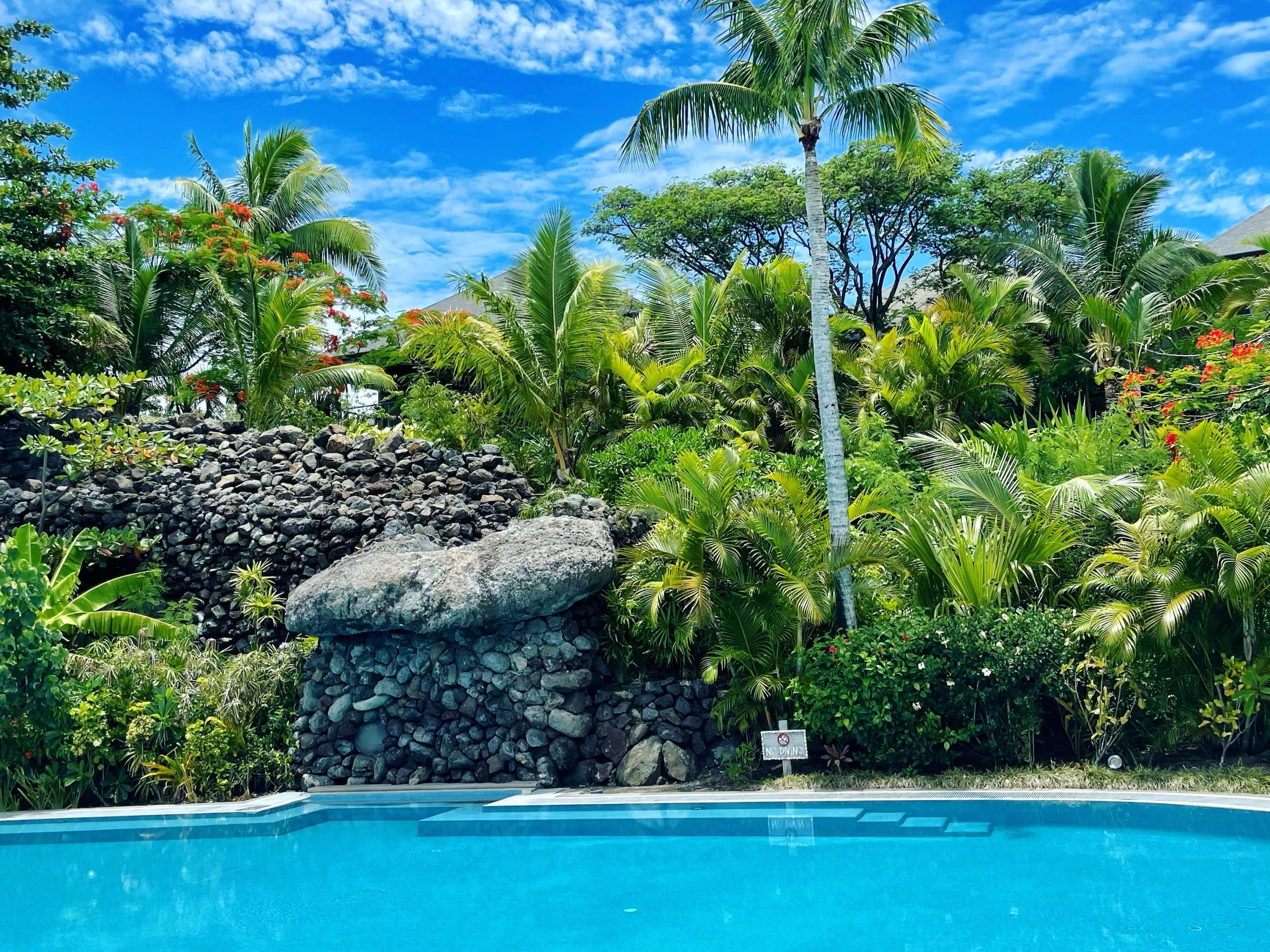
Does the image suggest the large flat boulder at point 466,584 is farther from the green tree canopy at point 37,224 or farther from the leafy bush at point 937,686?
the green tree canopy at point 37,224

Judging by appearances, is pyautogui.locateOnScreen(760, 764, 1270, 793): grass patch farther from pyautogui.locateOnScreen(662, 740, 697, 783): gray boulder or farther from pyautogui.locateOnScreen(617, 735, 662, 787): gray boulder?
pyautogui.locateOnScreen(617, 735, 662, 787): gray boulder

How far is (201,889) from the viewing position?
7352mm

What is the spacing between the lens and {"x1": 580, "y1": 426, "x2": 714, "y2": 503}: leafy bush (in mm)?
13258

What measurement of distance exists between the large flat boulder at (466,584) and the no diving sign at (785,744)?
2307 mm

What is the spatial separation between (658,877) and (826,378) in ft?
16.8

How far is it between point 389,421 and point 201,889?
1189cm

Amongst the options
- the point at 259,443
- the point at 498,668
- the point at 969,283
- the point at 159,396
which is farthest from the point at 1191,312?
the point at 159,396

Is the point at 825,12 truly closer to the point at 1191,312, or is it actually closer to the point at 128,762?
the point at 128,762

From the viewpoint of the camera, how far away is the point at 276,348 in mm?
15516

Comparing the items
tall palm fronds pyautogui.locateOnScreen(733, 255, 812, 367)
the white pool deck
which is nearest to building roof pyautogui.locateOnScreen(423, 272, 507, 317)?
tall palm fronds pyautogui.locateOnScreen(733, 255, 812, 367)

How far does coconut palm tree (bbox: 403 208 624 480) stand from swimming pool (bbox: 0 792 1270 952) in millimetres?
6519

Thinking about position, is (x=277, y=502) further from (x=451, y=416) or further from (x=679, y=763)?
(x=679, y=763)

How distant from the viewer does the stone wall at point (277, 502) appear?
40.4ft

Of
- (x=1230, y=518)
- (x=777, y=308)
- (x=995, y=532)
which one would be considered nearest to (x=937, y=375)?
(x=777, y=308)
